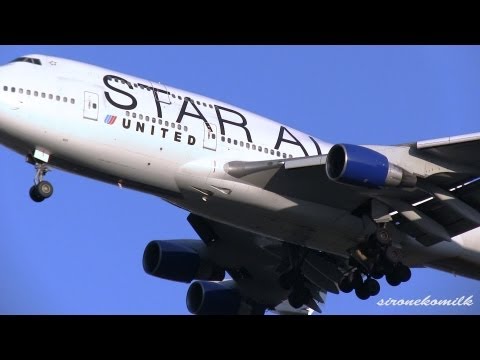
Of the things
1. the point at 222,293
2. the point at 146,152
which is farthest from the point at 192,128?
the point at 222,293

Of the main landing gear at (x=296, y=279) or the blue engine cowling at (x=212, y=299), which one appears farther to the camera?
the blue engine cowling at (x=212, y=299)

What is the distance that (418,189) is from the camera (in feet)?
112

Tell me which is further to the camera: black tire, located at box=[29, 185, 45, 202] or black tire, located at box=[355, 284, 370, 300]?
black tire, located at box=[355, 284, 370, 300]

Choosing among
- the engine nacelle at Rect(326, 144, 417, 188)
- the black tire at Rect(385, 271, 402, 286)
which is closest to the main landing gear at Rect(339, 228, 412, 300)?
the black tire at Rect(385, 271, 402, 286)

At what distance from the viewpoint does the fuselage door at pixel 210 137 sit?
33.6 m

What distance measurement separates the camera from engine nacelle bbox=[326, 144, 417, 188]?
32.1 metres

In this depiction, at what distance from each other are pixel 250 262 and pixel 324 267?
8.82 feet

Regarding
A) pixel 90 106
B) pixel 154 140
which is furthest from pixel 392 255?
pixel 90 106

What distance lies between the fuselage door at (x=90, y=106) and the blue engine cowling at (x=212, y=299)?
10512 mm

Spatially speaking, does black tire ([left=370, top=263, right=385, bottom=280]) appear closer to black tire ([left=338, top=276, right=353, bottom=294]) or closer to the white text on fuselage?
black tire ([left=338, top=276, right=353, bottom=294])

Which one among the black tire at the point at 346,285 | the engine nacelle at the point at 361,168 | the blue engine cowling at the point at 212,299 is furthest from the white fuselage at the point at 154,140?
the blue engine cowling at the point at 212,299

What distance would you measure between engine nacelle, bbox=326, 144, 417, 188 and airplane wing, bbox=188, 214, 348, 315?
6508mm

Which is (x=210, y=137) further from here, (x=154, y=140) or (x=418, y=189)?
(x=418, y=189)

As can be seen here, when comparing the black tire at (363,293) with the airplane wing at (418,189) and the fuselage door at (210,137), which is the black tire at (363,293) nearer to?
the airplane wing at (418,189)
